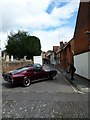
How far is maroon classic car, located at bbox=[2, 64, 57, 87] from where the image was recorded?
1466cm

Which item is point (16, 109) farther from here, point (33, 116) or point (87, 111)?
point (87, 111)

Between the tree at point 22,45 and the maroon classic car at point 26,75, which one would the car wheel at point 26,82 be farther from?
the tree at point 22,45

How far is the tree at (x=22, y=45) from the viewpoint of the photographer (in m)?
52.9

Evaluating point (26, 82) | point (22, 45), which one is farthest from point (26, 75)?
point (22, 45)

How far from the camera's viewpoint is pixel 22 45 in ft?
183

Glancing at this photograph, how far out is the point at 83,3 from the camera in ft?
65.0

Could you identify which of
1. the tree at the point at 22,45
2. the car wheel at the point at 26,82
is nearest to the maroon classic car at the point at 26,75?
the car wheel at the point at 26,82

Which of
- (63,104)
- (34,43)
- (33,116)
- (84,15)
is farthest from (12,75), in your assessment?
(34,43)

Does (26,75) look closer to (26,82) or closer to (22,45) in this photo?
(26,82)

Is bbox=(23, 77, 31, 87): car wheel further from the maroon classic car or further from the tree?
the tree

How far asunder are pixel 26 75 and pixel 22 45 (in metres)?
40.8

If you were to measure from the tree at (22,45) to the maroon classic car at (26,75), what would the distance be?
34626 mm

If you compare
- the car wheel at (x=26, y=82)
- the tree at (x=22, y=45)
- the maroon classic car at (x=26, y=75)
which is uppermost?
the tree at (x=22, y=45)

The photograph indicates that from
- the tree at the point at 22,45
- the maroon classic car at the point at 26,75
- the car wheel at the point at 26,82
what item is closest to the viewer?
the maroon classic car at the point at 26,75
